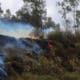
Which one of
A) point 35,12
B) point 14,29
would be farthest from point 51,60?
point 35,12

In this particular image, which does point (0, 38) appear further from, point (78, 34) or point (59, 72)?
point (78, 34)

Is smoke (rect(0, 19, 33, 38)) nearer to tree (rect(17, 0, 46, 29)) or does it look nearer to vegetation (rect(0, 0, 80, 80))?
vegetation (rect(0, 0, 80, 80))

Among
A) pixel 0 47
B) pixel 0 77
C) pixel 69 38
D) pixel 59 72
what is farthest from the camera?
pixel 69 38

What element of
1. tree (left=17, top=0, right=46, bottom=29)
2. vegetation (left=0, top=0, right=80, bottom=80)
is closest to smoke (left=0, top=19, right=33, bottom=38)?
vegetation (left=0, top=0, right=80, bottom=80)

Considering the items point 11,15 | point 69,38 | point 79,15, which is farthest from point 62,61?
point 11,15

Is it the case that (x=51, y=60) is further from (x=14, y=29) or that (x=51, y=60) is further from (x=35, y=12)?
(x=35, y=12)

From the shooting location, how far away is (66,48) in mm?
16672

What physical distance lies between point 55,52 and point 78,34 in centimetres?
320

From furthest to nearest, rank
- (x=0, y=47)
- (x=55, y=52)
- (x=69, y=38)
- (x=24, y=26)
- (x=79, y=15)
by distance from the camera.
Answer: (x=79, y=15), (x=24, y=26), (x=69, y=38), (x=55, y=52), (x=0, y=47)

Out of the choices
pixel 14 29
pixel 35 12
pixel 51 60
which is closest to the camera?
pixel 51 60

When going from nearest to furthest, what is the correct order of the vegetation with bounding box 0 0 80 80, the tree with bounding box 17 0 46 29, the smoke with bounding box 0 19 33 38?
the vegetation with bounding box 0 0 80 80, the smoke with bounding box 0 19 33 38, the tree with bounding box 17 0 46 29

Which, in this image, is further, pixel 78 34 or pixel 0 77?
pixel 78 34

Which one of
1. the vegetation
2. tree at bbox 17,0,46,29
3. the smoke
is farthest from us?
tree at bbox 17,0,46,29

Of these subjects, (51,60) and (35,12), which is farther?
(35,12)
